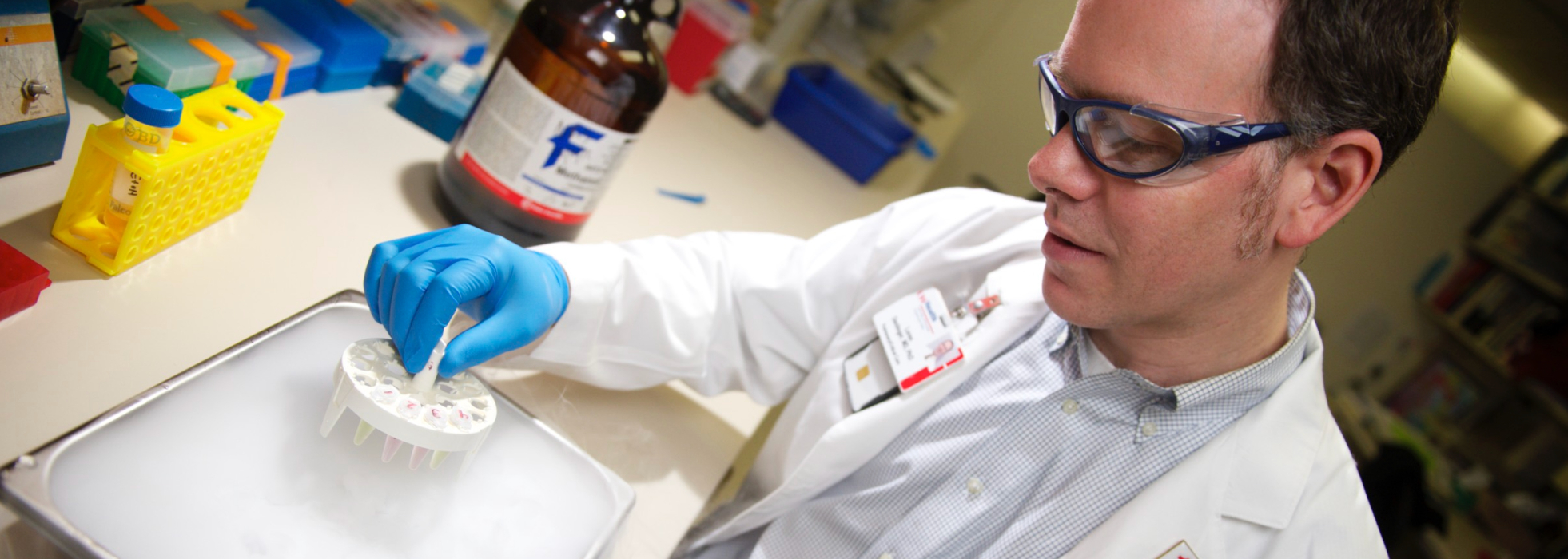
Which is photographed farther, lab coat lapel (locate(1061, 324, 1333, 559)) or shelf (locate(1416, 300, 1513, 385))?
shelf (locate(1416, 300, 1513, 385))

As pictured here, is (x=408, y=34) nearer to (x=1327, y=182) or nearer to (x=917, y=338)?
(x=917, y=338)

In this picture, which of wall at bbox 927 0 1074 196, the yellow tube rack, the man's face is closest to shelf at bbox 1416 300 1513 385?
wall at bbox 927 0 1074 196

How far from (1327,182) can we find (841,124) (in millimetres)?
1583

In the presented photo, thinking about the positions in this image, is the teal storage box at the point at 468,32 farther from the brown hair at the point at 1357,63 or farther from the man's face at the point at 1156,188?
the brown hair at the point at 1357,63

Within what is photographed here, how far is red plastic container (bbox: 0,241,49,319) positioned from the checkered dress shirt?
2.53 feet

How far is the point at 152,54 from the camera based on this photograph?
958 millimetres

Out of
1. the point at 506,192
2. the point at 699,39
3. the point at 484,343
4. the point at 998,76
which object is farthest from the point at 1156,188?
the point at 998,76

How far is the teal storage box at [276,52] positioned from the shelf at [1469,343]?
474 centimetres

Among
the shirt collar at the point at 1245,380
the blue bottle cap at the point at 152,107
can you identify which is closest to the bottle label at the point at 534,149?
the blue bottle cap at the point at 152,107

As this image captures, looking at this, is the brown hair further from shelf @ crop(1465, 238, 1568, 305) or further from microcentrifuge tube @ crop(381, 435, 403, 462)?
shelf @ crop(1465, 238, 1568, 305)

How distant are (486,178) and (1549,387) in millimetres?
4485

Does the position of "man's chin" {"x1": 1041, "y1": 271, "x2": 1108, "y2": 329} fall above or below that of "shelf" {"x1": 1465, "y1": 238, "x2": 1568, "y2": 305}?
below

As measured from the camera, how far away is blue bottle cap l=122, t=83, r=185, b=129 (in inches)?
29.4

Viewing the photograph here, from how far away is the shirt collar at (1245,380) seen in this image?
1016 mm
